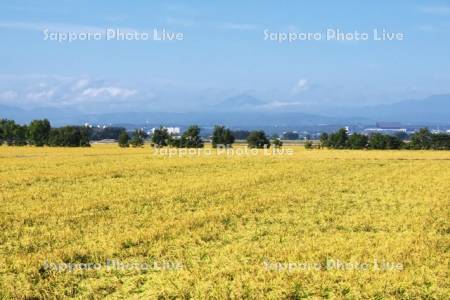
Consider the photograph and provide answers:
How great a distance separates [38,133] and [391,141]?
280 feet

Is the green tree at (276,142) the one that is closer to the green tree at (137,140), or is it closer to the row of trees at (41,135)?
the green tree at (137,140)

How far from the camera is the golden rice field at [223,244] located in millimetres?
11430

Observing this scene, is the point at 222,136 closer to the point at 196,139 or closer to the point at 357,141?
the point at 196,139

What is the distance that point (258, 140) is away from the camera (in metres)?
146

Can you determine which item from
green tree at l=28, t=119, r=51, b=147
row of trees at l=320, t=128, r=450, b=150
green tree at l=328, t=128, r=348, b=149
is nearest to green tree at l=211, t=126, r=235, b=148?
green tree at l=328, t=128, r=348, b=149

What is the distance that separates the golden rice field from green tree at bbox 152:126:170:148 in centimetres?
11593

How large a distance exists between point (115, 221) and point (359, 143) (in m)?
128

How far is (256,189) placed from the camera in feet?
101

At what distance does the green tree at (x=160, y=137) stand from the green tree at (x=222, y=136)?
38.1 feet

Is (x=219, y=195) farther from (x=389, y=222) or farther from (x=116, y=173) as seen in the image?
(x=116, y=173)

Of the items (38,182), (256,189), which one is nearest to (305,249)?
(256,189)

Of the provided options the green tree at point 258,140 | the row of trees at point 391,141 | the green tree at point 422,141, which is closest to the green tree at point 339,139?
the row of trees at point 391,141

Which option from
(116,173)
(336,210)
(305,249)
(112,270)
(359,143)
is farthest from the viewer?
(359,143)

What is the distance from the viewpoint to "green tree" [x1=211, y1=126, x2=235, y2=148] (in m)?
145
